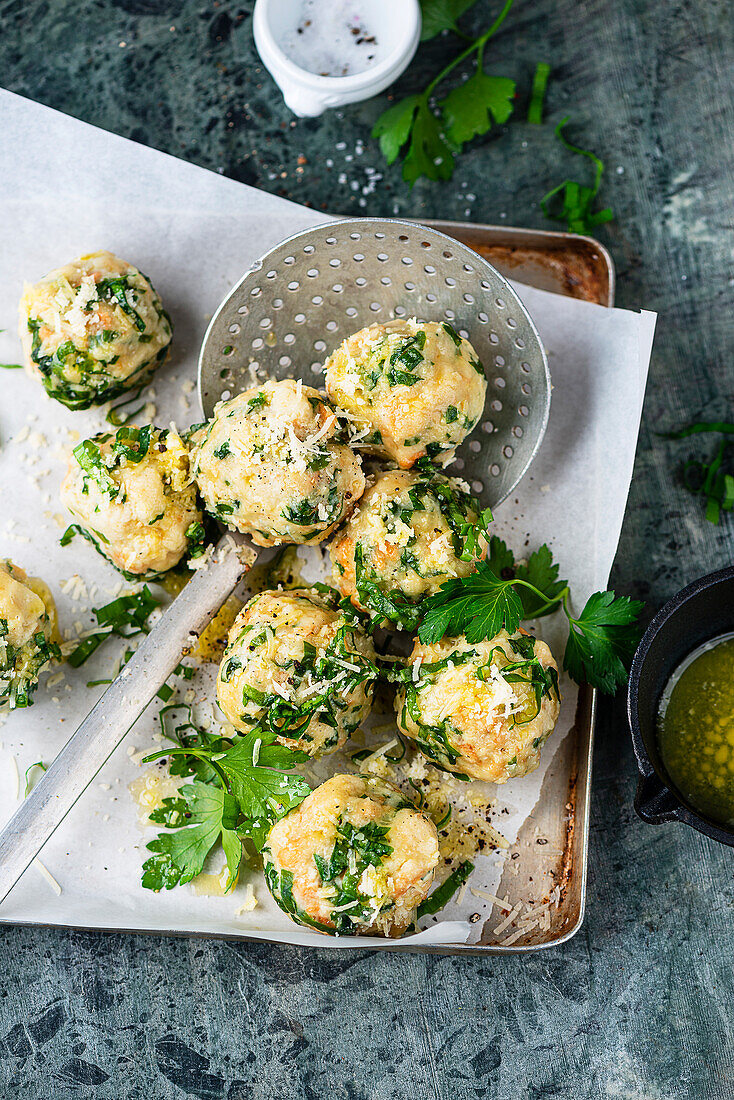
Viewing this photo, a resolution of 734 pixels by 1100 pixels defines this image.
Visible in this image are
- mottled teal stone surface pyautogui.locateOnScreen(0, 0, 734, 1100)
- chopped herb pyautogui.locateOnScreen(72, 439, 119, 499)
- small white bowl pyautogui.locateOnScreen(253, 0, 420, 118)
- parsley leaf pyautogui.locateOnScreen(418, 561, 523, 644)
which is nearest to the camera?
parsley leaf pyautogui.locateOnScreen(418, 561, 523, 644)

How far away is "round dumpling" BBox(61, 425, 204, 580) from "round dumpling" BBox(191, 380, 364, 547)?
4.3 inches

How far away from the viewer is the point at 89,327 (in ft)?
7.81

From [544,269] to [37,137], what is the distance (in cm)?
153

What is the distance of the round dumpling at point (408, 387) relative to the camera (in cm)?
217

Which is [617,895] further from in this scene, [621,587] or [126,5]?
[126,5]

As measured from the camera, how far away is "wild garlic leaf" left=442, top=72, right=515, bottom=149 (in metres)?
2.80

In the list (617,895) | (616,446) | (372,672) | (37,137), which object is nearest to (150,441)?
(372,672)

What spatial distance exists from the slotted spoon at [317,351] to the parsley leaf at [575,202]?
0.64 metres

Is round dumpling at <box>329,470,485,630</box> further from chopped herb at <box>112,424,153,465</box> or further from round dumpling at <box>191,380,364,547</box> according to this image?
chopped herb at <box>112,424,153,465</box>

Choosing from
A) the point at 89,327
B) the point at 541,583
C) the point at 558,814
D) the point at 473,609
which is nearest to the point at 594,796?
the point at 558,814

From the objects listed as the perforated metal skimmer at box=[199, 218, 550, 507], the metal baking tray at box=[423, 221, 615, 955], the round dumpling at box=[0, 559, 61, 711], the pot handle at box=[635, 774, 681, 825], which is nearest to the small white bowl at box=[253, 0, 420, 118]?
the metal baking tray at box=[423, 221, 615, 955]

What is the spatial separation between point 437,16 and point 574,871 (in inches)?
101

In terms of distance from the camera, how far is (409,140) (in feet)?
9.37

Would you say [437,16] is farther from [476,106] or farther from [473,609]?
[473,609]
